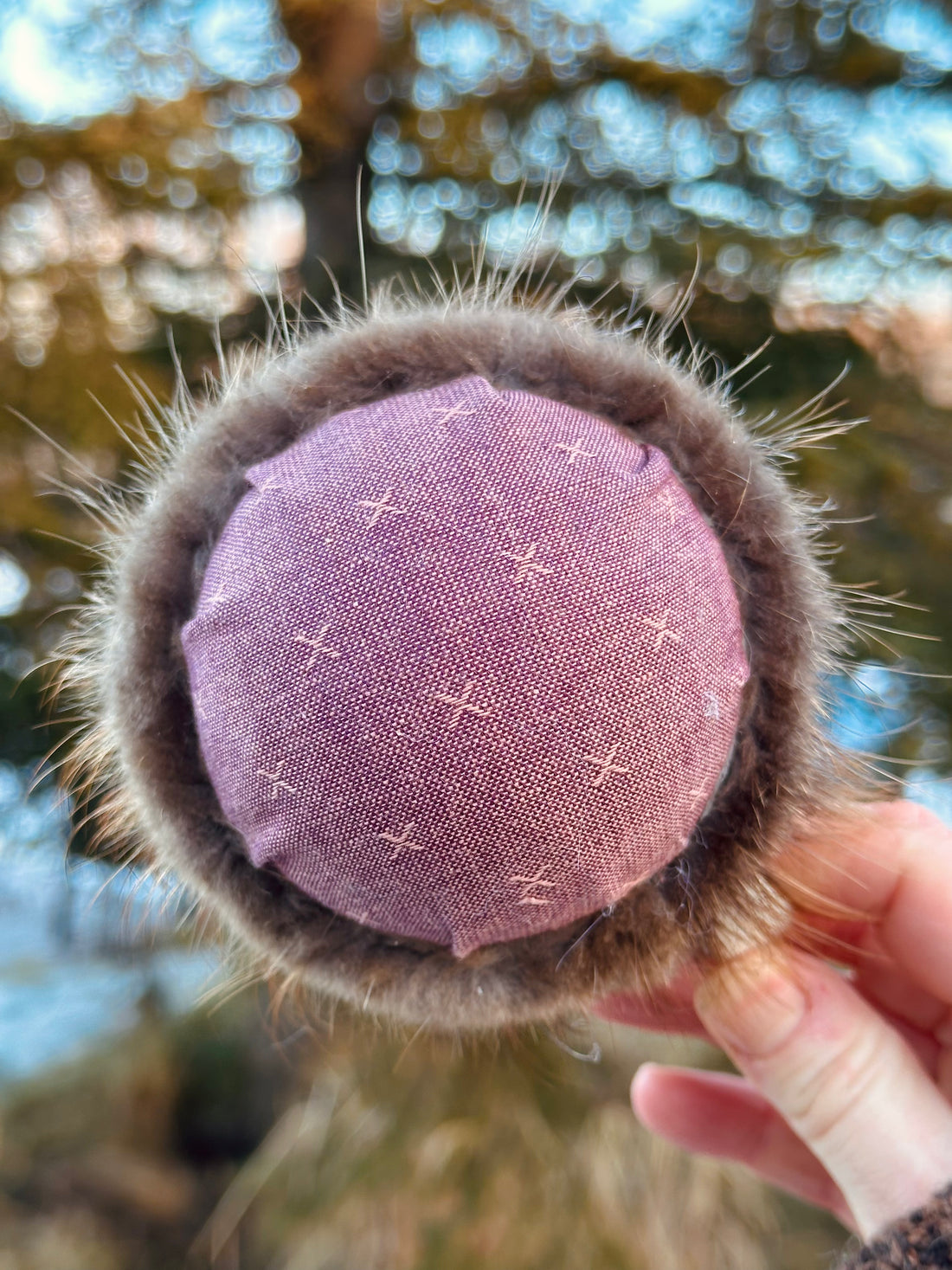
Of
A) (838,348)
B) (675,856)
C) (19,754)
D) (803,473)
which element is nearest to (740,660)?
(675,856)

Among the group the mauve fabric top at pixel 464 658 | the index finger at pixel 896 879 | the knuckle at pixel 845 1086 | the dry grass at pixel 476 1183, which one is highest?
the mauve fabric top at pixel 464 658

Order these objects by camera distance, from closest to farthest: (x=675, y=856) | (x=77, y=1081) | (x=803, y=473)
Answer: (x=675, y=856), (x=803, y=473), (x=77, y=1081)

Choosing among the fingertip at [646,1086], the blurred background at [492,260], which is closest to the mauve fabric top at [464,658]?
the fingertip at [646,1086]

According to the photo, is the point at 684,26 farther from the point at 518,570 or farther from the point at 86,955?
the point at 86,955

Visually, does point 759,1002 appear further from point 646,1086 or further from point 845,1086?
point 646,1086

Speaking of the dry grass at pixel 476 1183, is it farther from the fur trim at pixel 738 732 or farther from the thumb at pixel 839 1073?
the fur trim at pixel 738 732

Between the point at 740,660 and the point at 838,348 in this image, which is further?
the point at 838,348

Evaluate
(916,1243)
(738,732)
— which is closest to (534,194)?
(738,732)
